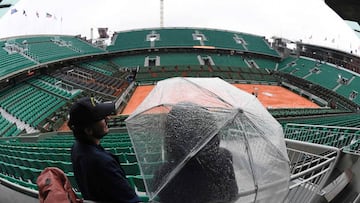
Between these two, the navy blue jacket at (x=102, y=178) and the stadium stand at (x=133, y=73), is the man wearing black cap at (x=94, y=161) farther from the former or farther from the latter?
the stadium stand at (x=133, y=73)

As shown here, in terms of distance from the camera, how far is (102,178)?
177 cm

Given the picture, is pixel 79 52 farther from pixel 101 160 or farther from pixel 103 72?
pixel 101 160

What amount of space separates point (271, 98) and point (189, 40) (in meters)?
13.5

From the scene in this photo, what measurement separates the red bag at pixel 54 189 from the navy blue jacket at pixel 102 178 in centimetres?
11

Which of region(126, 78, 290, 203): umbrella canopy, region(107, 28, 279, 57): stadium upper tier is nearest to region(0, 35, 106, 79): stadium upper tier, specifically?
region(107, 28, 279, 57): stadium upper tier

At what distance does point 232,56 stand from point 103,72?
45.6 feet

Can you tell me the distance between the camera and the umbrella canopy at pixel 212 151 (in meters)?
2.02

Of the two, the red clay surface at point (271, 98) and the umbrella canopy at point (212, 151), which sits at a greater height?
the umbrella canopy at point (212, 151)

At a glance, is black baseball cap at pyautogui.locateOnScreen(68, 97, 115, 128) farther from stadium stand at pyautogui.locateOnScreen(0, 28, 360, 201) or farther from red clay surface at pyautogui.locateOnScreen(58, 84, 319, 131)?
red clay surface at pyautogui.locateOnScreen(58, 84, 319, 131)

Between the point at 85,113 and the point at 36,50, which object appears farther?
the point at 36,50

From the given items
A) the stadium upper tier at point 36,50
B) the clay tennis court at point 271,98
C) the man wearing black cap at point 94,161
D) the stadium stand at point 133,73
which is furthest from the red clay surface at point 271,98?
the man wearing black cap at point 94,161

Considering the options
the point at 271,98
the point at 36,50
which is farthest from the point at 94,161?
the point at 36,50

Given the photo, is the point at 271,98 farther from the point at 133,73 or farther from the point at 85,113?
the point at 85,113

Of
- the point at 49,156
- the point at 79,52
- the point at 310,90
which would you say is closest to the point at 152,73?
the point at 79,52
